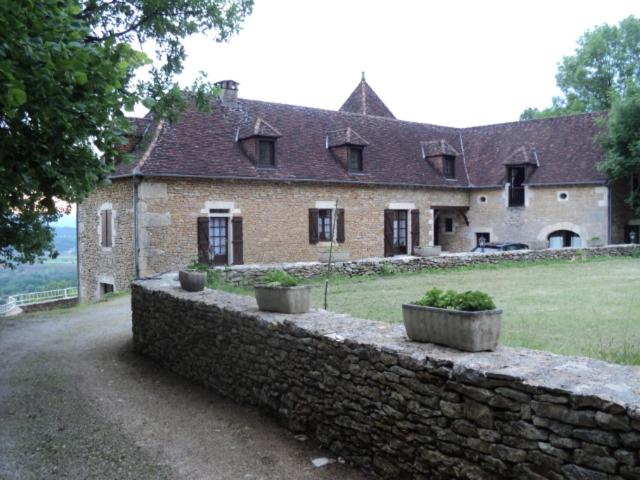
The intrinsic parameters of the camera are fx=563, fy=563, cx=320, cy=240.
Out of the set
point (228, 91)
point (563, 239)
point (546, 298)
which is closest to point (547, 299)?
point (546, 298)

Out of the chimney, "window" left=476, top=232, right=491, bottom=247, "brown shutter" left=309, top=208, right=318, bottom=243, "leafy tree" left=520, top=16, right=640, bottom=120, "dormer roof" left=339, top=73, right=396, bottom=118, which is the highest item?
"leafy tree" left=520, top=16, right=640, bottom=120

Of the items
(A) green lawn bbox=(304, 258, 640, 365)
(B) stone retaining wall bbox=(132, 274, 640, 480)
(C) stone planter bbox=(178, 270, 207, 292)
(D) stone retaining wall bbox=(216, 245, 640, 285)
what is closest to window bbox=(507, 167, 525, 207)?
(D) stone retaining wall bbox=(216, 245, 640, 285)

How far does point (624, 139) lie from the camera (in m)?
22.4

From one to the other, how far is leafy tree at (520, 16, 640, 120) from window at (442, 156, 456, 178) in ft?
45.0

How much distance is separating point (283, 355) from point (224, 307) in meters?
1.38

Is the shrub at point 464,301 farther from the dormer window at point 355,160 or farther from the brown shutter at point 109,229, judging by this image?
the dormer window at point 355,160

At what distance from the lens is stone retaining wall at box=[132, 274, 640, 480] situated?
130 inches

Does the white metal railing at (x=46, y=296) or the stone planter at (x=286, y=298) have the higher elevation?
the stone planter at (x=286, y=298)

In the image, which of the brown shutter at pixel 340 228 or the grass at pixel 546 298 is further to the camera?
the brown shutter at pixel 340 228

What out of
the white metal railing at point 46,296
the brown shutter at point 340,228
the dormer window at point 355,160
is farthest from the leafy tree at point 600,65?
the white metal railing at point 46,296

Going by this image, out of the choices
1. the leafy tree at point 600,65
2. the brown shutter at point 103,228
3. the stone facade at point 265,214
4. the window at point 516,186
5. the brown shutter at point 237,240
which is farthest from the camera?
the leafy tree at point 600,65

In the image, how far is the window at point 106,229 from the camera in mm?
19641

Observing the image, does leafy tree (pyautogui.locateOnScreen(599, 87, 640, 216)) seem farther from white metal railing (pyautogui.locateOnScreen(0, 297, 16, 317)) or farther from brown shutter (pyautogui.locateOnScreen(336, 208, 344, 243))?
white metal railing (pyautogui.locateOnScreen(0, 297, 16, 317))

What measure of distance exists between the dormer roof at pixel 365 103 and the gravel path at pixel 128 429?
2264 cm
